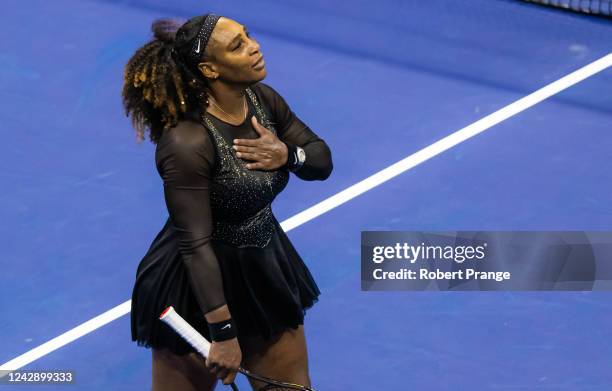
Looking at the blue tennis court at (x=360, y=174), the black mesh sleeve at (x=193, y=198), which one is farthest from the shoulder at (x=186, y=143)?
the blue tennis court at (x=360, y=174)

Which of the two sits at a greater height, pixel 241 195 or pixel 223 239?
pixel 241 195

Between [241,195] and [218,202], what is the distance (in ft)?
0.30

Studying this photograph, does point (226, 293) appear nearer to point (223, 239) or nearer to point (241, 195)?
point (223, 239)

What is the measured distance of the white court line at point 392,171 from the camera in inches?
269

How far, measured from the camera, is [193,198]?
4.71 meters

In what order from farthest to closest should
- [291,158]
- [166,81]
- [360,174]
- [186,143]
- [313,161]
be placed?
[360,174]
[313,161]
[291,158]
[166,81]
[186,143]

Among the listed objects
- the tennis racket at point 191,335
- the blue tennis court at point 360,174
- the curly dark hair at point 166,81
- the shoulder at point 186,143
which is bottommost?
the blue tennis court at point 360,174

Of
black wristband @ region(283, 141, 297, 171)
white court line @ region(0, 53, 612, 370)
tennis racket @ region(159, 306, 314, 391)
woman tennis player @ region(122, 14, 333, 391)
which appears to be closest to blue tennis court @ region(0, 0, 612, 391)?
white court line @ region(0, 53, 612, 370)

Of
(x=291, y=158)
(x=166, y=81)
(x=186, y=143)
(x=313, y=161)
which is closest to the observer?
(x=186, y=143)

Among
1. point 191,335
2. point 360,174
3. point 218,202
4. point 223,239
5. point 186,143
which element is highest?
point 186,143

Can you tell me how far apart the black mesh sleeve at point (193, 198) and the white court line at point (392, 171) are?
7.45ft

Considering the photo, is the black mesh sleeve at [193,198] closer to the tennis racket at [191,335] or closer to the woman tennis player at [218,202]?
the woman tennis player at [218,202]

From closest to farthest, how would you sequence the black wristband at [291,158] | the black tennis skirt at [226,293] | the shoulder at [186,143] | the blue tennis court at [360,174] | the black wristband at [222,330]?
the shoulder at [186,143] → the black wristband at [222,330] → the black wristband at [291,158] → the black tennis skirt at [226,293] → the blue tennis court at [360,174]

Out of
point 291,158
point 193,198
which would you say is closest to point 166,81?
point 193,198
